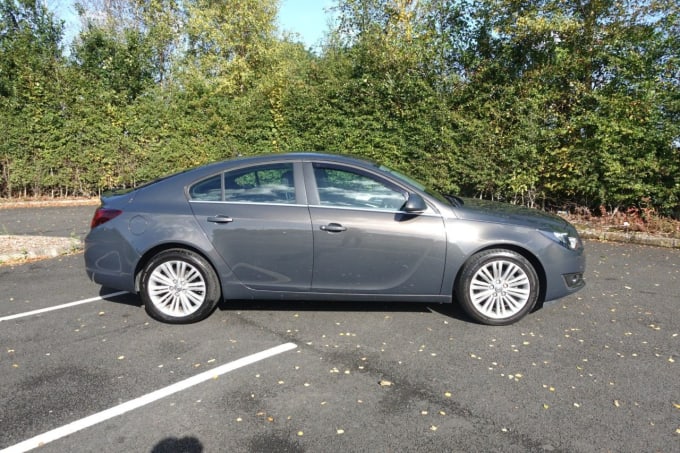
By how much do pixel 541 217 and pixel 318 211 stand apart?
2.17 m

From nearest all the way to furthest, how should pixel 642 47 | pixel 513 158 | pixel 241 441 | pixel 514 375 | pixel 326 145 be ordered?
pixel 241 441 → pixel 514 375 → pixel 642 47 → pixel 513 158 → pixel 326 145

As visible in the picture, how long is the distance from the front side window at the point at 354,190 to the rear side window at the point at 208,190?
926 mm

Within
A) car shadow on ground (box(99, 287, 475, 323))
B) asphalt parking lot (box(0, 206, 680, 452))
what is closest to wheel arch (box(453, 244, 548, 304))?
asphalt parking lot (box(0, 206, 680, 452))

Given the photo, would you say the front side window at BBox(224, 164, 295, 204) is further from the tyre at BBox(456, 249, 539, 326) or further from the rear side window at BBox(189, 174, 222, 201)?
the tyre at BBox(456, 249, 539, 326)

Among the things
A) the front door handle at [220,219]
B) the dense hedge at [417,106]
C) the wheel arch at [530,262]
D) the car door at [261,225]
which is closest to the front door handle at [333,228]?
the car door at [261,225]

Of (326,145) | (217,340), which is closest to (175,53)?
(326,145)

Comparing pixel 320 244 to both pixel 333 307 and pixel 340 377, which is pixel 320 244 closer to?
pixel 333 307

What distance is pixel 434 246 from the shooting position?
434 centimetres

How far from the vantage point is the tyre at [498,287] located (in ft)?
14.4

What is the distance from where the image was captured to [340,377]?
3484 millimetres

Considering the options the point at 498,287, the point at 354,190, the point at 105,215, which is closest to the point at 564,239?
the point at 498,287

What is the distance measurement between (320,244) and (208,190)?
3.93ft

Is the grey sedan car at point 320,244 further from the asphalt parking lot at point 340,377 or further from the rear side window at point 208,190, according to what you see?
the asphalt parking lot at point 340,377

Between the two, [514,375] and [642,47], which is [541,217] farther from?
[642,47]
